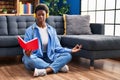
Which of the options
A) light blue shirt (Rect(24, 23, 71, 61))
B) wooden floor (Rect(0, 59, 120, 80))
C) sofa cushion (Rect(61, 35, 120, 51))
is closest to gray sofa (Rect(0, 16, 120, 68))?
sofa cushion (Rect(61, 35, 120, 51))

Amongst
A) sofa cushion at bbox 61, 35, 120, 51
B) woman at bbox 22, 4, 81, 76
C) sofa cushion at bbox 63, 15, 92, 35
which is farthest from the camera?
sofa cushion at bbox 63, 15, 92, 35

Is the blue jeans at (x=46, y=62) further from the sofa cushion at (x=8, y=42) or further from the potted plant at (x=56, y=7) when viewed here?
the potted plant at (x=56, y=7)

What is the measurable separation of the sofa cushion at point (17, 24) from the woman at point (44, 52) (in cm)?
101

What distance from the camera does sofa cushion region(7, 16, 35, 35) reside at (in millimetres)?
4031

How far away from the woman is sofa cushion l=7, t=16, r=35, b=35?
101 centimetres

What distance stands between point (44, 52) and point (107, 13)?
219 cm

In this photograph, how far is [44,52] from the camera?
10.3 ft

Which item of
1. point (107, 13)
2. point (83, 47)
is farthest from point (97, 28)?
point (83, 47)

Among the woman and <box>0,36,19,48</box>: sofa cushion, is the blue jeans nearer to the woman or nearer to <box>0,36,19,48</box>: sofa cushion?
the woman

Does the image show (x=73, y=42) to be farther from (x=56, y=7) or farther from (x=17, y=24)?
(x=56, y=7)

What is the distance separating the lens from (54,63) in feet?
9.70

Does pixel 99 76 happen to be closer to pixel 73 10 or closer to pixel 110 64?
pixel 110 64

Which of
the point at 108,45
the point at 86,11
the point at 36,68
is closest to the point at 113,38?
the point at 108,45

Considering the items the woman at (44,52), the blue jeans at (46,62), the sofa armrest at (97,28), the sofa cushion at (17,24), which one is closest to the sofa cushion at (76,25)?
the sofa armrest at (97,28)
